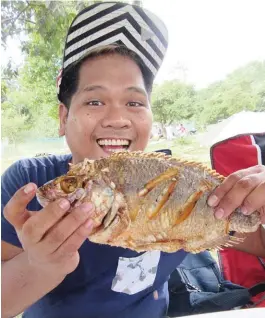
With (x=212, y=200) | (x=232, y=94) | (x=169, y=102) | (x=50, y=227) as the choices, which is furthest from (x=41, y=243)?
(x=232, y=94)

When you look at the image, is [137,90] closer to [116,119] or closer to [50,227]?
[116,119]

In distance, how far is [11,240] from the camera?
36.5 inches

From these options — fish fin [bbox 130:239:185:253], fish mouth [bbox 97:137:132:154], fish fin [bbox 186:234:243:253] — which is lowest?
fish fin [bbox 186:234:243:253]

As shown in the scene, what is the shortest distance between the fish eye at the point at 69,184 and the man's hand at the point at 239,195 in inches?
10.6

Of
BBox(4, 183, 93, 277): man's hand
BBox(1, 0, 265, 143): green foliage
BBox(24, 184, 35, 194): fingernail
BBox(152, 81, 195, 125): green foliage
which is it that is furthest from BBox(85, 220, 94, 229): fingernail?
BBox(152, 81, 195, 125): green foliage

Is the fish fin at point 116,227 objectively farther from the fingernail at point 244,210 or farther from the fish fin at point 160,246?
the fingernail at point 244,210

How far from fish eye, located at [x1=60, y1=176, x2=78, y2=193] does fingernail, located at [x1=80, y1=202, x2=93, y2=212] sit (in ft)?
0.11

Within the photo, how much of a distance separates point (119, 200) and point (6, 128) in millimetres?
356

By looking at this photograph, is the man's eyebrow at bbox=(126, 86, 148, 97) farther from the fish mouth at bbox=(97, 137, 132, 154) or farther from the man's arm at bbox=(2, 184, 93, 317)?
the man's arm at bbox=(2, 184, 93, 317)

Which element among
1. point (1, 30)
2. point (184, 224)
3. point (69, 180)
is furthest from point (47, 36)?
point (184, 224)

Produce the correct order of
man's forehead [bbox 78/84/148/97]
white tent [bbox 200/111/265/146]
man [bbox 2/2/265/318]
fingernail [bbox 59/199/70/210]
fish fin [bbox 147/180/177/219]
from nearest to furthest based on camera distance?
fingernail [bbox 59/199/70/210] < fish fin [bbox 147/180/177/219] < man [bbox 2/2/265/318] < man's forehead [bbox 78/84/148/97] < white tent [bbox 200/111/265/146]

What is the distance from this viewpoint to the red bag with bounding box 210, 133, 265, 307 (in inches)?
44.5

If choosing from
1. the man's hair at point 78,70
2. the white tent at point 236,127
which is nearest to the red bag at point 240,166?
the white tent at point 236,127

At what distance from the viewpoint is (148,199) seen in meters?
0.70
